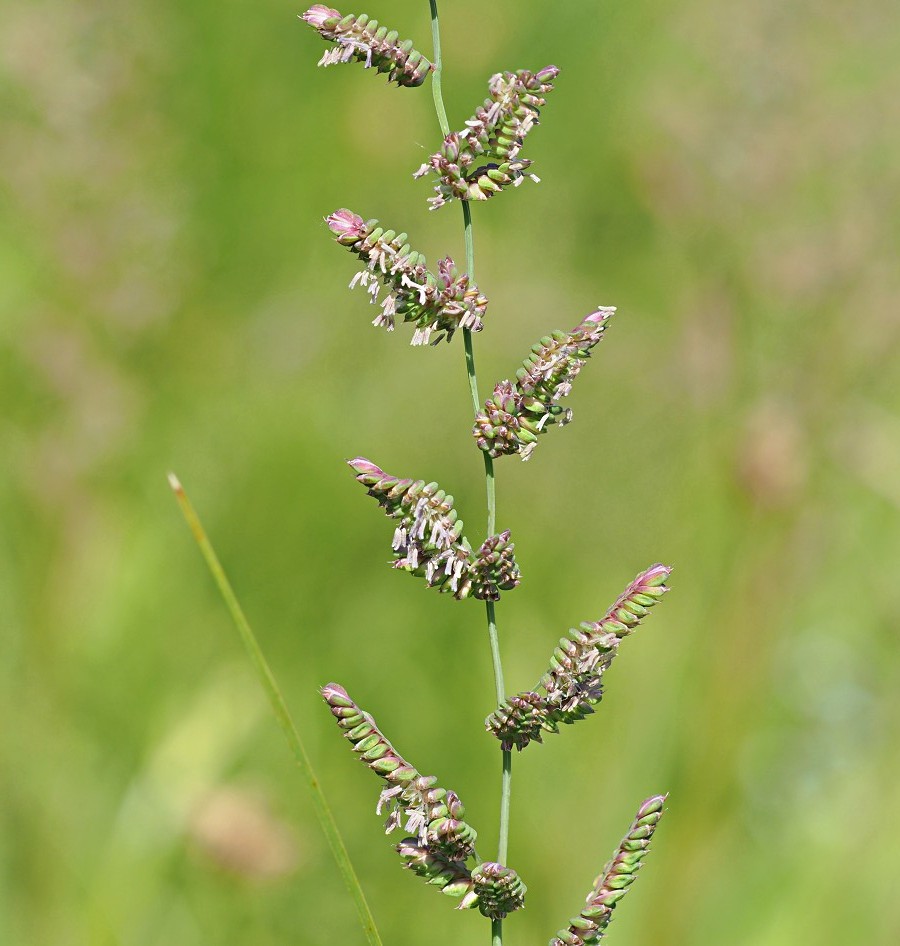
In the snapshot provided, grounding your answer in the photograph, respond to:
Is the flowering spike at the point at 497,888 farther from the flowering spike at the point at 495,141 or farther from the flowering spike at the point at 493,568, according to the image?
the flowering spike at the point at 495,141

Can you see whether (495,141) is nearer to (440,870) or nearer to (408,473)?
(440,870)

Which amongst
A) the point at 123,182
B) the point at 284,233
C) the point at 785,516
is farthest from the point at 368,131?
the point at 785,516

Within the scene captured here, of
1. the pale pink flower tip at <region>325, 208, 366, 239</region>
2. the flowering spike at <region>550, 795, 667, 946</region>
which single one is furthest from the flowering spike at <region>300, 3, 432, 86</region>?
the flowering spike at <region>550, 795, 667, 946</region>

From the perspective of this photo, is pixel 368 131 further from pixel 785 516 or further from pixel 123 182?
pixel 785 516

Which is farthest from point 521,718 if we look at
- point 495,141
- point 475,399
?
point 495,141

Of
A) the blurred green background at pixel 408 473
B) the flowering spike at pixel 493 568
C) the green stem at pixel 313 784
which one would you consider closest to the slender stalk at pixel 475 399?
the flowering spike at pixel 493 568

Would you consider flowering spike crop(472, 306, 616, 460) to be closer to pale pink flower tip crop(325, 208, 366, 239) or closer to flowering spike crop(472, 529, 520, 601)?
flowering spike crop(472, 529, 520, 601)
